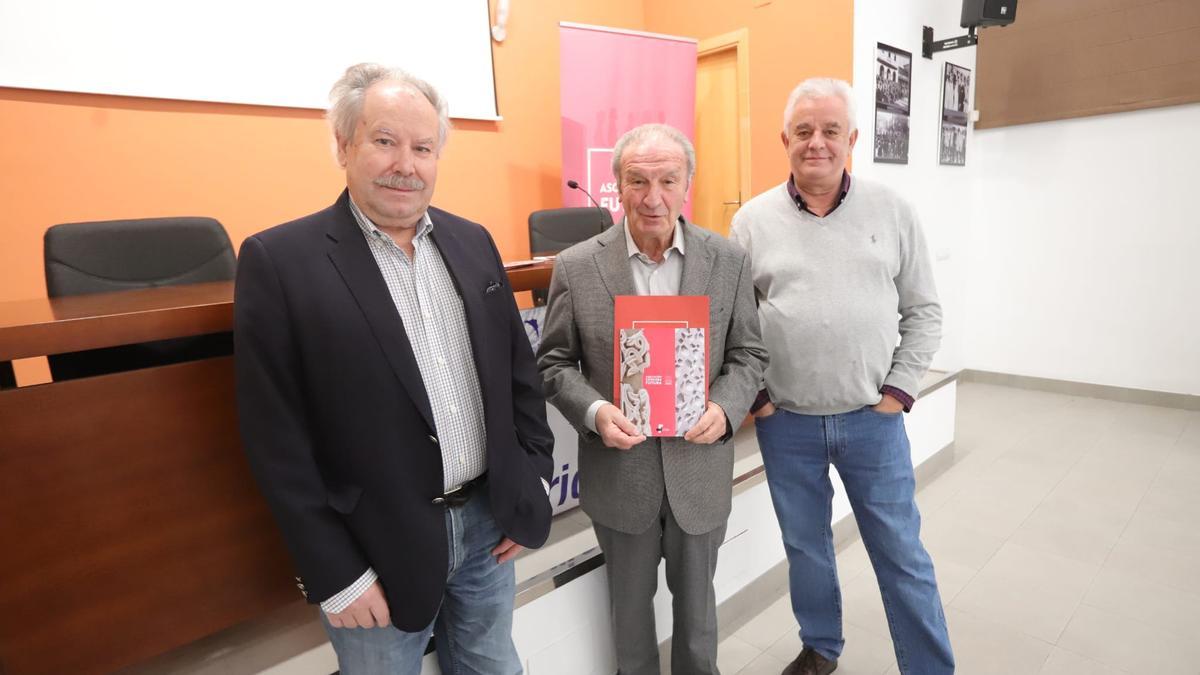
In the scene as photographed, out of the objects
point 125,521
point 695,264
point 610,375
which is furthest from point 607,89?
point 125,521

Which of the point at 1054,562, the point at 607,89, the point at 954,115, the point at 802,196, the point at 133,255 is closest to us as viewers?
the point at 802,196

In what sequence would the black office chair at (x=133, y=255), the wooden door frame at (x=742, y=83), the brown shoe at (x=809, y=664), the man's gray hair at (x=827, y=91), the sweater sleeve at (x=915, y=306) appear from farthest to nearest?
1. the wooden door frame at (x=742, y=83)
2. the black office chair at (x=133, y=255)
3. the brown shoe at (x=809, y=664)
4. the sweater sleeve at (x=915, y=306)
5. the man's gray hair at (x=827, y=91)

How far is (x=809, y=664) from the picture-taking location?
1725 mm

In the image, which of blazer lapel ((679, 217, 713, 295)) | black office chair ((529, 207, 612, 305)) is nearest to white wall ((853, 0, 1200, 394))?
black office chair ((529, 207, 612, 305))

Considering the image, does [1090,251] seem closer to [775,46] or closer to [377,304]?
[775,46]

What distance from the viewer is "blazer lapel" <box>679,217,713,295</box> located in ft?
4.13

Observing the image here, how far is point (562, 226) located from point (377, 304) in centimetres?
241

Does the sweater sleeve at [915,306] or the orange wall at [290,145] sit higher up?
the orange wall at [290,145]

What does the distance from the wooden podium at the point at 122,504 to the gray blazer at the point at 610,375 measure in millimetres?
619

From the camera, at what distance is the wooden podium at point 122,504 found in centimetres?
88

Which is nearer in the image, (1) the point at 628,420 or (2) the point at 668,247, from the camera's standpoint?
(1) the point at 628,420

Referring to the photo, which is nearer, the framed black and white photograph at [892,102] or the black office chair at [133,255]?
the black office chair at [133,255]

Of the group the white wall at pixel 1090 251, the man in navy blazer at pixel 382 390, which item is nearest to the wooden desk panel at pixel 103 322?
the man in navy blazer at pixel 382 390

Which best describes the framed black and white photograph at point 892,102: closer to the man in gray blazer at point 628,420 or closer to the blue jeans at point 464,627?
the man in gray blazer at point 628,420
